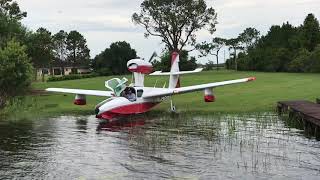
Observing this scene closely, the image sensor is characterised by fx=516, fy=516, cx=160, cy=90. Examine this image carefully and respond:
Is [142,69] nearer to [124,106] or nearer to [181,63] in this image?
[124,106]

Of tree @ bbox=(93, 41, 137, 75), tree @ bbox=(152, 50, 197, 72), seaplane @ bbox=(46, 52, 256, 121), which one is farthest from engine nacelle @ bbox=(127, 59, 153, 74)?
tree @ bbox=(93, 41, 137, 75)

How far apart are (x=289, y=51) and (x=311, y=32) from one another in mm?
5226

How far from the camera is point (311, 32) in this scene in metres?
95.1

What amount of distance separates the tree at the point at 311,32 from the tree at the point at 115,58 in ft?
148

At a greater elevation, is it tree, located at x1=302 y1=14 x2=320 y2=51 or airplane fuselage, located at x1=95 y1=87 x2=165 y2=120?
tree, located at x1=302 y1=14 x2=320 y2=51

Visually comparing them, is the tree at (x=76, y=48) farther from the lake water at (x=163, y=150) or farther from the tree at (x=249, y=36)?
the lake water at (x=163, y=150)

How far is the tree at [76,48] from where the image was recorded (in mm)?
184000

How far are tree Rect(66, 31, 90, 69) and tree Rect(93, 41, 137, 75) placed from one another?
56.8m

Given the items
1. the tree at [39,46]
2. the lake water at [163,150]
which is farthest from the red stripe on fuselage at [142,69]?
the tree at [39,46]

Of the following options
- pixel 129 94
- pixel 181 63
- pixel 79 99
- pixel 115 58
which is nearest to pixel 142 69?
pixel 129 94

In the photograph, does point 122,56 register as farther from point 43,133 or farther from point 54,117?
point 43,133

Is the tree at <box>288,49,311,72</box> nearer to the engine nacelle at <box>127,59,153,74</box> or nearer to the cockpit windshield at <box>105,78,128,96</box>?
the engine nacelle at <box>127,59,153,74</box>

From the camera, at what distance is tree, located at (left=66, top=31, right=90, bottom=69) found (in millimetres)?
184000

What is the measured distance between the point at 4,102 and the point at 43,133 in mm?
18365
